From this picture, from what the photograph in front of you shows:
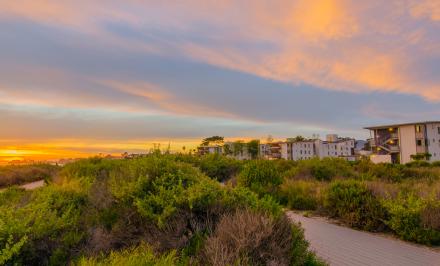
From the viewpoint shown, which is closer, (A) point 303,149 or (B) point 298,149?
(B) point 298,149

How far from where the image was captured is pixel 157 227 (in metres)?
5.78

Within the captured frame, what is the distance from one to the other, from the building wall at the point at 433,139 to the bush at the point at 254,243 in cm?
6937

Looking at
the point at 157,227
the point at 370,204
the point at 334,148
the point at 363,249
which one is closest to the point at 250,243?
the point at 157,227

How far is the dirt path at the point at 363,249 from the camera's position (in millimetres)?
6684

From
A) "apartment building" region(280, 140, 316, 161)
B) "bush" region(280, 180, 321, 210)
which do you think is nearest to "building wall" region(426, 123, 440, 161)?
"apartment building" region(280, 140, 316, 161)

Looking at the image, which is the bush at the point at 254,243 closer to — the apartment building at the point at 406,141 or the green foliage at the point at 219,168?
the green foliage at the point at 219,168

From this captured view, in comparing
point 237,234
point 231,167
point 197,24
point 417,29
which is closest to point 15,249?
point 237,234

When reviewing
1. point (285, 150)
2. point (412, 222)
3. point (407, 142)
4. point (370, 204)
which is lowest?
point (412, 222)

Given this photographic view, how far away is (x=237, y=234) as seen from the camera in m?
4.58

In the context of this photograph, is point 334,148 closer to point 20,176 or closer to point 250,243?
point 20,176

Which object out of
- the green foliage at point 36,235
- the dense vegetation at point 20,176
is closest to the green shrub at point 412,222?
the green foliage at point 36,235

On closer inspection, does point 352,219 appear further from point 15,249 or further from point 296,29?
point 15,249

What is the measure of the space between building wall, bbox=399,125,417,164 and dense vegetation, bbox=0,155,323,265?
225 ft

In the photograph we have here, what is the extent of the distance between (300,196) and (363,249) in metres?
5.93
